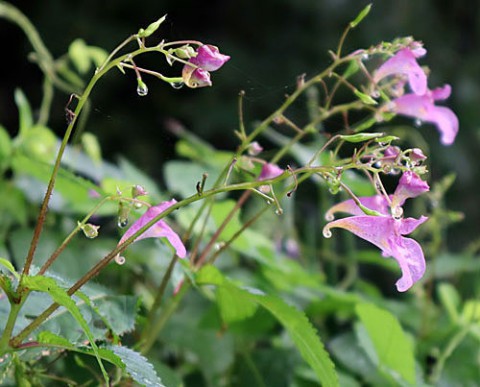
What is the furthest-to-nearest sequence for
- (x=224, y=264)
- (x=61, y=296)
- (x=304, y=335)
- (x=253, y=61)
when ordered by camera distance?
(x=253, y=61) < (x=224, y=264) < (x=304, y=335) < (x=61, y=296)

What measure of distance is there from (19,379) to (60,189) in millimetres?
447

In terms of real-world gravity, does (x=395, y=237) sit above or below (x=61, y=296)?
above

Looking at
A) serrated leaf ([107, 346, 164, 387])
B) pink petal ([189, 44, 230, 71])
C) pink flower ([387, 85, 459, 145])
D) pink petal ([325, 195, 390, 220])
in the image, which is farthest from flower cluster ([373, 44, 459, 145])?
serrated leaf ([107, 346, 164, 387])

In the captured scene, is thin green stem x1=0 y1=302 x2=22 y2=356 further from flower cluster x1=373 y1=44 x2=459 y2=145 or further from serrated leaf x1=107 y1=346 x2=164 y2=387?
flower cluster x1=373 y1=44 x2=459 y2=145

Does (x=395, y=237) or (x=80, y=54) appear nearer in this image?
(x=395, y=237)

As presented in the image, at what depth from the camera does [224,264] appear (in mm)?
1361

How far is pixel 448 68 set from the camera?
2.85 meters

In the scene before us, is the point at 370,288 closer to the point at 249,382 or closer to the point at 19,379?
the point at 249,382

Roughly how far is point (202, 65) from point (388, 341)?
0.46 m

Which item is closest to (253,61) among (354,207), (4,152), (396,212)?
(4,152)

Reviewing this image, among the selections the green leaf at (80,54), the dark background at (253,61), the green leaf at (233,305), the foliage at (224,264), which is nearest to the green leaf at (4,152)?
the foliage at (224,264)

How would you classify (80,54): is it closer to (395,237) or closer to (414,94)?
(414,94)

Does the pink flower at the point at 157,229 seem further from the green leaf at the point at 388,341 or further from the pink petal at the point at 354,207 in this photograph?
the green leaf at the point at 388,341

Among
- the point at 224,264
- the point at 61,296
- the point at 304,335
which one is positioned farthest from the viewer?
the point at 224,264
